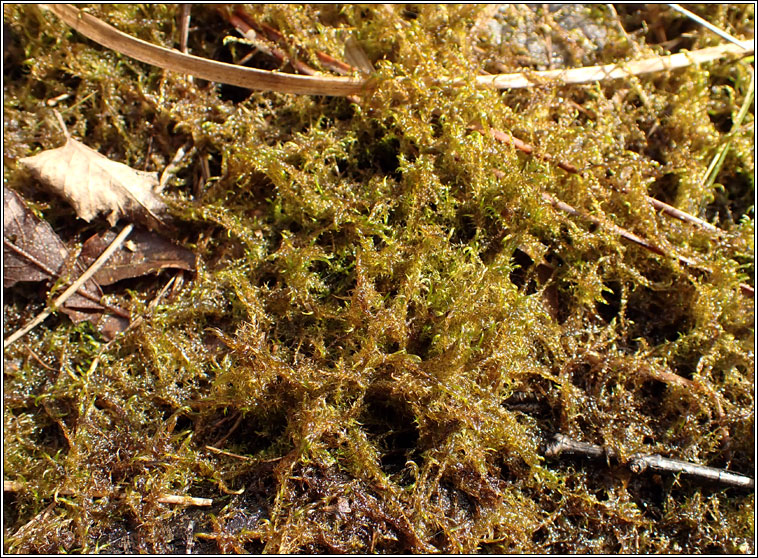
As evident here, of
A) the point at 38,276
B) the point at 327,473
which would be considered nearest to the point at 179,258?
the point at 38,276

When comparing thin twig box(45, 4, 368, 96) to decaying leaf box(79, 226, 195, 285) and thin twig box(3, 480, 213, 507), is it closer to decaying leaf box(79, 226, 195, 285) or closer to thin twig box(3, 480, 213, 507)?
decaying leaf box(79, 226, 195, 285)

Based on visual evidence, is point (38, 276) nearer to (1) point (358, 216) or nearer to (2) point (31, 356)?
(2) point (31, 356)

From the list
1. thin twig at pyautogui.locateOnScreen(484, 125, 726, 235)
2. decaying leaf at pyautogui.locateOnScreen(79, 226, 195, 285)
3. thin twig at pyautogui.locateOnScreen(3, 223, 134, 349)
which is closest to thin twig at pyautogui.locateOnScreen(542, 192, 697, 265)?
thin twig at pyautogui.locateOnScreen(484, 125, 726, 235)

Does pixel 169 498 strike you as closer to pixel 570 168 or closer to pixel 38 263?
pixel 38 263

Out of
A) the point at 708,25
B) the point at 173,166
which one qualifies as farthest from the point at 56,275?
the point at 708,25

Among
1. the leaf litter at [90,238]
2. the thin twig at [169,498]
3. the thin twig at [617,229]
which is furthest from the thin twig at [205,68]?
the thin twig at [169,498]

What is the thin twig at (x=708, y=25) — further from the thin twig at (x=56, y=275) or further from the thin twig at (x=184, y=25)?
the thin twig at (x=56, y=275)
